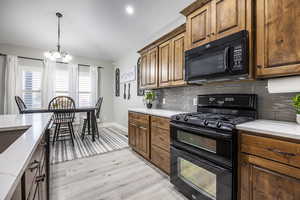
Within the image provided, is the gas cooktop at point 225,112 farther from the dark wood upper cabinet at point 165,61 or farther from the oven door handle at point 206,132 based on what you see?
the dark wood upper cabinet at point 165,61

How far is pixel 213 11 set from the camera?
158 centimetres

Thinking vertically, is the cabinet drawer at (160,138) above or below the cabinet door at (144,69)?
below

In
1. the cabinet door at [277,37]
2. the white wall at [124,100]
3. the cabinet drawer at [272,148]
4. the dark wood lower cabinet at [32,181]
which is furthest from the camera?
the white wall at [124,100]

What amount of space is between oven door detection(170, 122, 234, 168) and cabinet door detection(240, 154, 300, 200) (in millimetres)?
134

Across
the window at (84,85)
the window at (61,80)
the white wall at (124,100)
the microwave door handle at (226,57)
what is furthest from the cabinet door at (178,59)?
the window at (61,80)

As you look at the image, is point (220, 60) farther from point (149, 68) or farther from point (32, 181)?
point (32, 181)

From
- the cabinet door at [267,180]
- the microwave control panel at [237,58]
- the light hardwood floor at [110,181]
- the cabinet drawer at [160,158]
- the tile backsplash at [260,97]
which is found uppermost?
the microwave control panel at [237,58]

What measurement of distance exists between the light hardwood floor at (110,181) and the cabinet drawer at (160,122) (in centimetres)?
73

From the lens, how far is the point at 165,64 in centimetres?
243

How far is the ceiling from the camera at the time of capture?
2377 millimetres

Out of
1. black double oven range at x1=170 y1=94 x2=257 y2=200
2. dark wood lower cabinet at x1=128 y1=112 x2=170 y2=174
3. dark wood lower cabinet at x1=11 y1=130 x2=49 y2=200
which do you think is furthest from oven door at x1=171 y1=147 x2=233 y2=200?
dark wood lower cabinet at x1=11 y1=130 x2=49 y2=200

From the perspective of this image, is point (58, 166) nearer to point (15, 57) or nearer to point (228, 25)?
point (228, 25)

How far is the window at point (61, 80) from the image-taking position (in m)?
4.73

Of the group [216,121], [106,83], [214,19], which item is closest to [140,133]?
[216,121]
